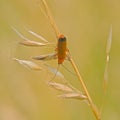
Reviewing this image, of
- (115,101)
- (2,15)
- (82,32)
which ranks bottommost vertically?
(115,101)

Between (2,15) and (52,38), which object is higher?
(2,15)

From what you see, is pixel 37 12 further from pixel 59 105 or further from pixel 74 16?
pixel 59 105

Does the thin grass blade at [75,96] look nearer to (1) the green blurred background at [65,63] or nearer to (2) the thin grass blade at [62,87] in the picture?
(2) the thin grass blade at [62,87]

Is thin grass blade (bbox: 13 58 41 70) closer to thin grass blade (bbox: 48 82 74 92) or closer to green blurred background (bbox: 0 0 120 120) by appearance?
thin grass blade (bbox: 48 82 74 92)

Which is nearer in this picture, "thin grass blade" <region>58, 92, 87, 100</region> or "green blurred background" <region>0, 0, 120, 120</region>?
"thin grass blade" <region>58, 92, 87, 100</region>

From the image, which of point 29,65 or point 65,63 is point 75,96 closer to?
point 29,65

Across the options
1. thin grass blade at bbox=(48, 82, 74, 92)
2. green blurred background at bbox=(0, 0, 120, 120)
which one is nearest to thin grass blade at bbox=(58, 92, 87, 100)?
thin grass blade at bbox=(48, 82, 74, 92)

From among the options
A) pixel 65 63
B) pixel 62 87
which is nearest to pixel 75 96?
pixel 62 87

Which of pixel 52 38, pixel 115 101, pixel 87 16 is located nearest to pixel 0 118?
pixel 115 101

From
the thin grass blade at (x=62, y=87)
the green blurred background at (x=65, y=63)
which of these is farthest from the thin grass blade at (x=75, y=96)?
the green blurred background at (x=65, y=63)
